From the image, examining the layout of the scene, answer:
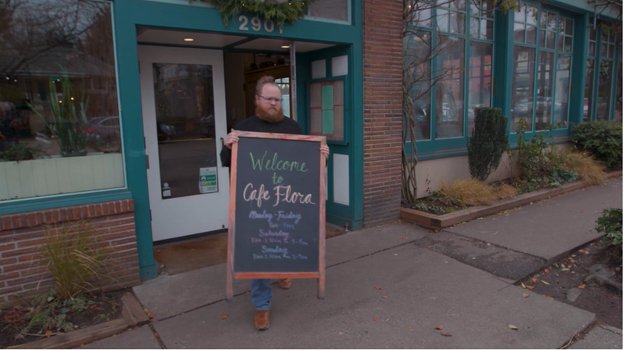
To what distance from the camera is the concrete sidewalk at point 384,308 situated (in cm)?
324

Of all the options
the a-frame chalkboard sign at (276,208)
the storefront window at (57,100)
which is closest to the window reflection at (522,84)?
the a-frame chalkboard sign at (276,208)

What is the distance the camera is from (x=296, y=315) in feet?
11.9

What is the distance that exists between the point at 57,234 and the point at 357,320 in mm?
2526

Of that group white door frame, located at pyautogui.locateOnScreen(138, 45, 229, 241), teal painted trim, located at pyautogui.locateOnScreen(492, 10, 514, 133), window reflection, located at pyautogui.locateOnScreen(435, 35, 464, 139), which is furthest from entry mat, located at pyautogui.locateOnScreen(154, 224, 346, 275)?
teal painted trim, located at pyautogui.locateOnScreen(492, 10, 514, 133)

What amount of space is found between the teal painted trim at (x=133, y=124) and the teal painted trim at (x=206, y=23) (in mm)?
132

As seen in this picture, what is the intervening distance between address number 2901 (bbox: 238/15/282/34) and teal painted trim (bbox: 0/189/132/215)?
2029 millimetres

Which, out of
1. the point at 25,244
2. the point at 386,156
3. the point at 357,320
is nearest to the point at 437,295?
the point at 357,320

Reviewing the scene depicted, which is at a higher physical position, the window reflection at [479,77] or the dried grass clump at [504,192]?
the window reflection at [479,77]

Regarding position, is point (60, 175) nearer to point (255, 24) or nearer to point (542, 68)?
point (255, 24)

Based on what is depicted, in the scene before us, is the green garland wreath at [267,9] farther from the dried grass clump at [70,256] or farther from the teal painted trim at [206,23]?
the dried grass clump at [70,256]

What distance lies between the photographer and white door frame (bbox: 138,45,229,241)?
493 centimetres

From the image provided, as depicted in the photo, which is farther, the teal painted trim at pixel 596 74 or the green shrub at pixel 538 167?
the teal painted trim at pixel 596 74

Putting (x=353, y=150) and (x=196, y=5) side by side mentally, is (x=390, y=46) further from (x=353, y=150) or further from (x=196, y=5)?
(x=196, y=5)

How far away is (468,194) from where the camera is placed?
21.4ft
